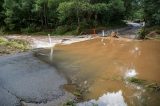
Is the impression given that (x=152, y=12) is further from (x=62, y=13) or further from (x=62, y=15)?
(x=62, y=15)

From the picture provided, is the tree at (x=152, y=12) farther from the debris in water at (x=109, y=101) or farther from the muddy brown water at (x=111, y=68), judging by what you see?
the debris in water at (x=109, y=101)

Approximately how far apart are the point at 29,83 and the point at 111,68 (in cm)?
539

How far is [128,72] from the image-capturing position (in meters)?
14.3

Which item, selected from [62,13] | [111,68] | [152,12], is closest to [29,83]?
[111,68]

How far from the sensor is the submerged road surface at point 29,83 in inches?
391

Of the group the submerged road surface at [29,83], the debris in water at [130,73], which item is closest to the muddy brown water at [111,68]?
the debris in water at [130,73]

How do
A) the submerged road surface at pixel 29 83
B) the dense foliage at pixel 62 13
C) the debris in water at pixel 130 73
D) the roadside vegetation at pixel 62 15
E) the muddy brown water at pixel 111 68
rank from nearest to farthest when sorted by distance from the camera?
1. the submerged road surface at pixel 29 83
2. the muddy brown water at pixel 111 68
3. the debris in water at pixel 130 73
4. the dense foliage at pixel 62 13
5. the roadside vegetation at pixel 62 15

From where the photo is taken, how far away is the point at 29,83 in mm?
11867

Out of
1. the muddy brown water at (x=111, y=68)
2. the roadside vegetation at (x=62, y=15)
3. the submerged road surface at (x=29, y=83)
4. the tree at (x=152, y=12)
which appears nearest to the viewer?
the submerged road surface at (x=29, y=83)

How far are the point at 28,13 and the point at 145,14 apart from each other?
1965cm

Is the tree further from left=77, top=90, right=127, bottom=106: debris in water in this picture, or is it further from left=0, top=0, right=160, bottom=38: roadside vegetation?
left=77, top=90, right=127, bottom=106: debris in water

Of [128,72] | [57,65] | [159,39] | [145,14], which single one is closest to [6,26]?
[145,14]

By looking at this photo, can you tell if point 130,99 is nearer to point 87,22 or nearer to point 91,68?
point 91,68

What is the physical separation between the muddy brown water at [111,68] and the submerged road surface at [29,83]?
0.98 metres
